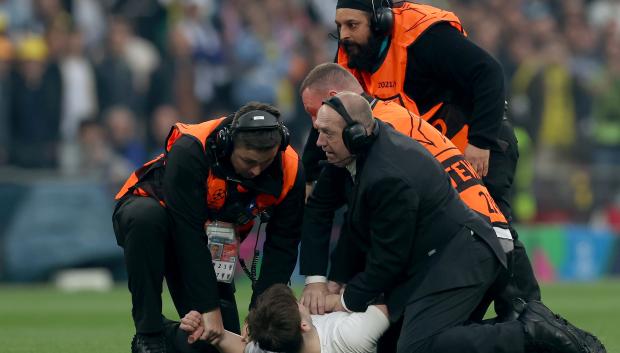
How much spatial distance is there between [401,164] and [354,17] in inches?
55.8

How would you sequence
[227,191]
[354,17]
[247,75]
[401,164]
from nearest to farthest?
[401,164]
[227,191]
[354,17]
[247,75]

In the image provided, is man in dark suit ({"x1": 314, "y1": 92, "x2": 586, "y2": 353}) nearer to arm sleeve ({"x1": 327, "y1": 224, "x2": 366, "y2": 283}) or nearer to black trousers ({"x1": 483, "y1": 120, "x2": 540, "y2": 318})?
arm sleeve ({"x1": 327, "y1": 224, "x2": 366, "y2": 283})

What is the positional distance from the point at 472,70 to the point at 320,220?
4.27 ft

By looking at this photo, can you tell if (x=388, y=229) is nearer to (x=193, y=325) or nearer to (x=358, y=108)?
(x=358, y=108)

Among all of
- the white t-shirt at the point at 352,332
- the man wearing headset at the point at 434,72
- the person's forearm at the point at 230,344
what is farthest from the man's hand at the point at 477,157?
the person's forearm at the point at 230,344

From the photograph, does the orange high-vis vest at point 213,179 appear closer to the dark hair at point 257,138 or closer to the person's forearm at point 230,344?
the dark hair at point 257,138

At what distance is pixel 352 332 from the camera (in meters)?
7.50

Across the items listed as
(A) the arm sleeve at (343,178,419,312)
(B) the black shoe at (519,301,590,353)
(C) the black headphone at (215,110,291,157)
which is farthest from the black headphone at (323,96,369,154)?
(B) the black shoe at (519,301,590,353)

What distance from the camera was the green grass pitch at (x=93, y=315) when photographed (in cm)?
970

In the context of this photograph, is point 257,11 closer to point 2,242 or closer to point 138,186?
point 2,242

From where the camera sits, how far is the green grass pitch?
9.70m

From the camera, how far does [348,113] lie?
7438 millimetres

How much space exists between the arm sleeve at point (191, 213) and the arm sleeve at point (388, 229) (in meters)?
0.93

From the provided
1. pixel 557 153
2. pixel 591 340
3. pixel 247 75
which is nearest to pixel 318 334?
pixel 591 340
